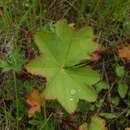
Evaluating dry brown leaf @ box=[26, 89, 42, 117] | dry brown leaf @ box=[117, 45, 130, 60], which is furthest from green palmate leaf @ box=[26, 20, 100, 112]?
dry brown leaf @ box=[117, 45, 130, 60]

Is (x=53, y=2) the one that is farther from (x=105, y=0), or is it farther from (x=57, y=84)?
(x=57, y=84)

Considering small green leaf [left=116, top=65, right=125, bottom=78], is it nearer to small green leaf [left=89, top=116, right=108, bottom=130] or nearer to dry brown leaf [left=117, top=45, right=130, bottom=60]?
dry brown leaf [left=117, top=45, right=130, bottom=60]

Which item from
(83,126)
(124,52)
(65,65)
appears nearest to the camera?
(65,65)

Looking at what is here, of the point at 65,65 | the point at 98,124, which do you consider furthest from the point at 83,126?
the point at 65,65

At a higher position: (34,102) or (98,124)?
(34,102)


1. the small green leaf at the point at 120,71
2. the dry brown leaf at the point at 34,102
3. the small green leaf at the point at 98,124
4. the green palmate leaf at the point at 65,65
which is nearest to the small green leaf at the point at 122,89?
the small green leaf at the point at 120,71

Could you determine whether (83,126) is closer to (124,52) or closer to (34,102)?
→ (34,102)
